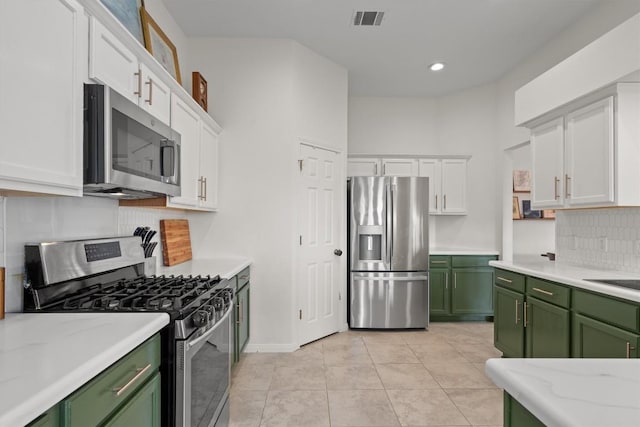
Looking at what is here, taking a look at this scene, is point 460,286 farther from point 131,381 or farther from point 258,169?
point 131,381

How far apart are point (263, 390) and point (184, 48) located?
315 cm

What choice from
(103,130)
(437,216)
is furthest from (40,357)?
(437,216)

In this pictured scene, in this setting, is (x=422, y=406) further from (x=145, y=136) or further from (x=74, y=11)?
(x=74, y=11)

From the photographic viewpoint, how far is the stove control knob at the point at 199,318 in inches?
66.1

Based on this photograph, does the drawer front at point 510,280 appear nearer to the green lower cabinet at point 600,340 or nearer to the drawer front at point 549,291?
the drawer front at point 549,291

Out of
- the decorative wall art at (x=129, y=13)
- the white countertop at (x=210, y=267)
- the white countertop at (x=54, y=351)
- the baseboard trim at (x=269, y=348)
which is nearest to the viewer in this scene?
the white countertop at (x=54, y=351)

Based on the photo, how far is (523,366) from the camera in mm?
976

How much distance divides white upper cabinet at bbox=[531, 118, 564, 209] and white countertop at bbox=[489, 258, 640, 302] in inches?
20.5

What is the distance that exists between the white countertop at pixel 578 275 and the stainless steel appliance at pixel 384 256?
1284mm

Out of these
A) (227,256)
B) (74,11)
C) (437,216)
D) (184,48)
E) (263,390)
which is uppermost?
(184,48)

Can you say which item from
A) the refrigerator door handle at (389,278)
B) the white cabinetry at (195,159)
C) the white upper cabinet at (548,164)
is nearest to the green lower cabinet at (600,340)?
the white upper cabinet at (548,164)

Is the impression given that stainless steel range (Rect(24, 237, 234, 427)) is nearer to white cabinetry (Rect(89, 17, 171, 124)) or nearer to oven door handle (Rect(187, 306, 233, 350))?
oven door handle (Rect(187, 306, 233, 350))

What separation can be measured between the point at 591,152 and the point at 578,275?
85 cm

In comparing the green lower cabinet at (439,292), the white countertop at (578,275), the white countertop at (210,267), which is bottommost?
the green lower cabinet at (439,292)
